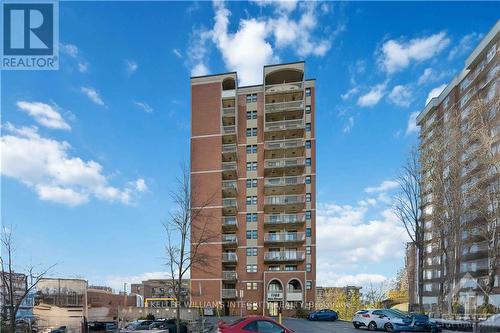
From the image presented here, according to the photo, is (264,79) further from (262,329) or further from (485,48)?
(262,329)

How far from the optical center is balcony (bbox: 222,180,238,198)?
63.7 m

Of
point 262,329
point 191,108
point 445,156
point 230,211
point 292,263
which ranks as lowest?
point 292,263

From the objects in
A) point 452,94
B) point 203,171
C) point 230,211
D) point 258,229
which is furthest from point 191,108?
point 452,94

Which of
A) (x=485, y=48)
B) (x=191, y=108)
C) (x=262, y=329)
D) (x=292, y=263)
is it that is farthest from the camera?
(x=191, y=108)

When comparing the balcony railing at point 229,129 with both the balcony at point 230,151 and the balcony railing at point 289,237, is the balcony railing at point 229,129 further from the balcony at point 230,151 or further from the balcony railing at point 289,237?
the balcony railing at point 289,237

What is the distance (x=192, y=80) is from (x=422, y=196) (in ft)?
132

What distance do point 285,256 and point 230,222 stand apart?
31.4ft

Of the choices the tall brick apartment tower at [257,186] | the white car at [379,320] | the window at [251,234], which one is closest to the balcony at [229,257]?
the tall brick apartment tower at [257,186]

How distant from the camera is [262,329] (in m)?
15.8

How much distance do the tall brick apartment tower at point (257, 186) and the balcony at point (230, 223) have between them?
0.15m

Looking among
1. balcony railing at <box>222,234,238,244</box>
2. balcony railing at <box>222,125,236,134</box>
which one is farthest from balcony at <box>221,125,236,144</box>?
balcony railing at <box>222,234,238,244</box>

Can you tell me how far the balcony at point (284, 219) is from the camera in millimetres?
61344

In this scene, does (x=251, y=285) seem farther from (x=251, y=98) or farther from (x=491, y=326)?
(x=491, y=326)

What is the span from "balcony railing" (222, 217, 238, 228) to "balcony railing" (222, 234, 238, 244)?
1.43 meters
